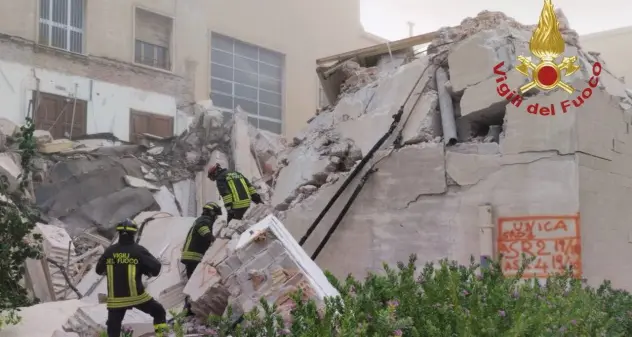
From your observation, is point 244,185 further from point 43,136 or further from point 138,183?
point 43,136

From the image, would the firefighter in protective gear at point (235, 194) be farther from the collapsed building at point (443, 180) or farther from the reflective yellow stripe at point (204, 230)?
the reflective yellow stripe at point (204, 230)

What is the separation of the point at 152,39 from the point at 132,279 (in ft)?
36.3

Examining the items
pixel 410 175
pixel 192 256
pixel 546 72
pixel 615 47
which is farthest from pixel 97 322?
pixel 615 47

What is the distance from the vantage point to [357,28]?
2030 cm

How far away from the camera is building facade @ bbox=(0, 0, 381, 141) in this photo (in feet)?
44.3

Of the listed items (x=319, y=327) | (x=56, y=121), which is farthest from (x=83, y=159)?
(x=319, y=327)

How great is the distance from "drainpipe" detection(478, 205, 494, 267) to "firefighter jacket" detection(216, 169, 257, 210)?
8.89 feet

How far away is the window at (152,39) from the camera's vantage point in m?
15.4

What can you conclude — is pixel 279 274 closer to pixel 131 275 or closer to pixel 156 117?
pixel 131 275

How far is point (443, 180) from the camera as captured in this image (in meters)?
5.82

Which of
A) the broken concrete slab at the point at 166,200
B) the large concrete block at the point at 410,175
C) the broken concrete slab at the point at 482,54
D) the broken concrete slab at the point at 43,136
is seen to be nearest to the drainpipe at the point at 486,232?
the large concrete block at the point at 410,175

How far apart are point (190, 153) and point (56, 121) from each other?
283cm

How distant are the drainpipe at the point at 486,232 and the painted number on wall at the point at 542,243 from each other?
0.08 m

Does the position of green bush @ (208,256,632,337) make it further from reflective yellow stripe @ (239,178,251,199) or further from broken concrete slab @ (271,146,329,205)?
reflective yellow stripe @ (239,178,251,199)
